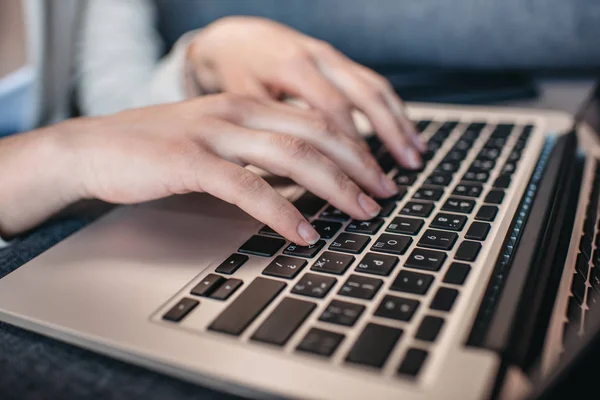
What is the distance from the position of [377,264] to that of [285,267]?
0.06 metres

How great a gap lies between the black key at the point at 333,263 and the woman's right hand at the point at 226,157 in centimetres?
→ 2

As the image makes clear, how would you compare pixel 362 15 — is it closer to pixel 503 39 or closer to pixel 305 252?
pixel 503 39

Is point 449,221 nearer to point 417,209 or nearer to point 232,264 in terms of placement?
point 417,209

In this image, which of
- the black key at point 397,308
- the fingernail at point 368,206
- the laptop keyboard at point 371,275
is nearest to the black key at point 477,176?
the laptop keyboard at point 371,275

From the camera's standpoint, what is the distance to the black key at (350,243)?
365 millimetres

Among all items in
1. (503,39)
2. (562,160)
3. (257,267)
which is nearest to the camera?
(257,267)

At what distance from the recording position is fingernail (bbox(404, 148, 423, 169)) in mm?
519

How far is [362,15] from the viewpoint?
839mm

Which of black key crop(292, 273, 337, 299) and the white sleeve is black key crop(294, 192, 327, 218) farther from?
the white sleeve

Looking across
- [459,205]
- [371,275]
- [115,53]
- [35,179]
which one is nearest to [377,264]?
[371,275]

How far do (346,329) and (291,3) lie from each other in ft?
2.27

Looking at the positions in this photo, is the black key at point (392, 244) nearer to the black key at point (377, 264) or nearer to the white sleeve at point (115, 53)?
the black key at point (377, 264)

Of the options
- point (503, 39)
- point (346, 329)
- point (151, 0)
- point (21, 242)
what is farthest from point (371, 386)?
point (151, 0)

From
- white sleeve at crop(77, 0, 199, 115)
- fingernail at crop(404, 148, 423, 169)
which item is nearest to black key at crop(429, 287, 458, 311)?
fingernail at crop(404, 148, 423, 169)
